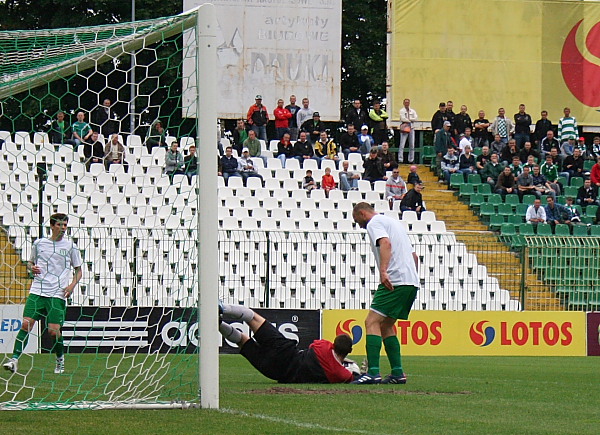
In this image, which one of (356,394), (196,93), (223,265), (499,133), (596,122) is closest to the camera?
(196,93)

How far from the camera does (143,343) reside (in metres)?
17.4

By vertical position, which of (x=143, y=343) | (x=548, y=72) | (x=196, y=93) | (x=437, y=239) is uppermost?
(x=548, y=72)

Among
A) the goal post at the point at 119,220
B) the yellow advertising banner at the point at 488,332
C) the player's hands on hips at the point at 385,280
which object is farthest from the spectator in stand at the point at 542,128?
the player's hands on hips at the point at 385,280

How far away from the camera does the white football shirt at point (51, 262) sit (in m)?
12.7

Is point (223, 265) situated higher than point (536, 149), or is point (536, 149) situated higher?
point (536, 149)

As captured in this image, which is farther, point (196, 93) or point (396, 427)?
point (196, 93)

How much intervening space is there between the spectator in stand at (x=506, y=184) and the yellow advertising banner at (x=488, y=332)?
6.58m

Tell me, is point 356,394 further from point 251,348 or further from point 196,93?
point 196,93

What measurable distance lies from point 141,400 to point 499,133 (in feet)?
71.5

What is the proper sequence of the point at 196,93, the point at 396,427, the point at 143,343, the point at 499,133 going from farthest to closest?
1. the point at 499,133
2. the point at 143,343
3. the point at 196,93
4. the point at 396,427

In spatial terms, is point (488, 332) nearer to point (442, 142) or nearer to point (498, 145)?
point (442, 142)

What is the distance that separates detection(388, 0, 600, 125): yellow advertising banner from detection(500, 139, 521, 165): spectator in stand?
99.0 inches

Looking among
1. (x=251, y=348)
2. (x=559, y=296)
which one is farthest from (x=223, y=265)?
(x=251, y=348)

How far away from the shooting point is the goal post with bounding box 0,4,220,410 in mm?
9000
